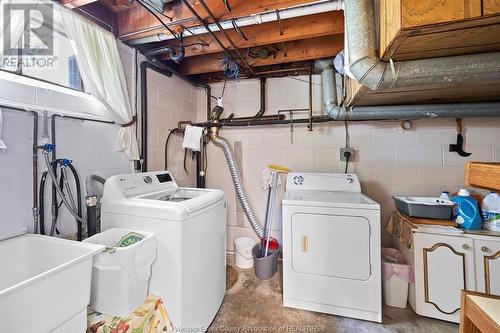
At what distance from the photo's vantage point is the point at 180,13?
158cm

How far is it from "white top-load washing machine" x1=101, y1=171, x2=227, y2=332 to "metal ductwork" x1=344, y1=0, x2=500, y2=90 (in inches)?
51.2

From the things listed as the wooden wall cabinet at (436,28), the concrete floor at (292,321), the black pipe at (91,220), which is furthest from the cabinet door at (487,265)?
the black pipe at (91,220)

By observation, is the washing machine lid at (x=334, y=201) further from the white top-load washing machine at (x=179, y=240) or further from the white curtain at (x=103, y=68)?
Result: the white curtain at (x=103, y=68)

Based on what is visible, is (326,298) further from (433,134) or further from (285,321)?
(433,134)

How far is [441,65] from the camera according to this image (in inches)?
45.6

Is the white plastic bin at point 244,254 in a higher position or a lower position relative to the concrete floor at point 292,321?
higher

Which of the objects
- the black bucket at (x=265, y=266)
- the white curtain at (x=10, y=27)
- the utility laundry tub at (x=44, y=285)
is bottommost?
the black bucket at (x=265, y=266)

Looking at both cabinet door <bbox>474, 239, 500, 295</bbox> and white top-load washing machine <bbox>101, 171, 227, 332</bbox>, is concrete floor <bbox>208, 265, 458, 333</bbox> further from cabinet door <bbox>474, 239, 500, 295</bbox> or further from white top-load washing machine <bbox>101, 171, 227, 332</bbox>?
cabinet door <bbox>474, 239, 500, 295</bbox>

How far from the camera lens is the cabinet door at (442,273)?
5.35ft

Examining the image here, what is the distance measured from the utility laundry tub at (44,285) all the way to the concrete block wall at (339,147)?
1.91m

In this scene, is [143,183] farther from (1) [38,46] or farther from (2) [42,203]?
(1) [38,46]

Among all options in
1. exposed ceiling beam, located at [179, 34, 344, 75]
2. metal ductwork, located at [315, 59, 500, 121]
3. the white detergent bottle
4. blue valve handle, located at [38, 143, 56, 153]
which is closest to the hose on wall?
blue valve handle, located at [38, 143, 56, 153]

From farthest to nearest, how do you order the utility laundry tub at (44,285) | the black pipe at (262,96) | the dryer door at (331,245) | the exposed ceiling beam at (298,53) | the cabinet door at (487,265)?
the black pipe at (262,96) → the exposed ceiling beam at (298,53) → the dryer door at (331,245) → the cabinet door at (487,265) → the utility laundry tub at (44,285)

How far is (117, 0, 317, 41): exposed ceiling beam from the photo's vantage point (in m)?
1.51
